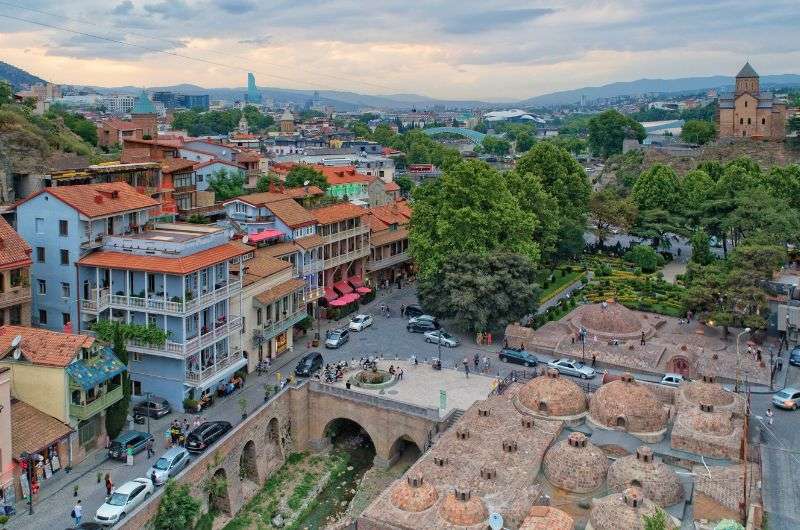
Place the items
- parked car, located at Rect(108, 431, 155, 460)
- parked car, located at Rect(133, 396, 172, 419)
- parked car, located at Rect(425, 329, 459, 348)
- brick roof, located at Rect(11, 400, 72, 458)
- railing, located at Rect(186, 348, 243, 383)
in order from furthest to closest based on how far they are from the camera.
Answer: parked car, located at Rect(425, 329, 459, 348) < railing, located at Rect(186, 348, 243, 383) < parked car, located at Rect(133, 396, 172, 419) < parked car, located at Rect(108, 431, 155, 460) < brick roof, located at Rect(11, 400, 72, 458)

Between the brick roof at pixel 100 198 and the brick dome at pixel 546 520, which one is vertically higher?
the brick roof at pixel 100 198

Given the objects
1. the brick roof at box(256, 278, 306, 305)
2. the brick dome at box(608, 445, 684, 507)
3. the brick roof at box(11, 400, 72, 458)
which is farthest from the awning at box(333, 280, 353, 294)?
the brick dome at box(608, 445, 684, 507)

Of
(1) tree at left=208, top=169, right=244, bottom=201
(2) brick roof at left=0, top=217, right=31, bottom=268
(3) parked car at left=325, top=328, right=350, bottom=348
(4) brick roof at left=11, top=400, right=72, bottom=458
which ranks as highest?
(1) tree at left=208, top=169, right=244, bottom=201

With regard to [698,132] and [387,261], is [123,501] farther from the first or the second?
[698,132]

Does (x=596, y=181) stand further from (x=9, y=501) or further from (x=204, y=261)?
(x=9, y=501)

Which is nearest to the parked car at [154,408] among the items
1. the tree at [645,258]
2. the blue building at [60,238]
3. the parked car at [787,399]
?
the blue building at [60,238]

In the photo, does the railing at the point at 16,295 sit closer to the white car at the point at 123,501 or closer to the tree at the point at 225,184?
the white car at the point at 123,501

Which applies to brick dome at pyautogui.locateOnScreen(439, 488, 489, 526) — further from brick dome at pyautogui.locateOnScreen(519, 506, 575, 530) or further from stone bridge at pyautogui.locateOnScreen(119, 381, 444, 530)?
stone bridge at pyautogui.locateOnScreen(119, 381, 444, 530)
